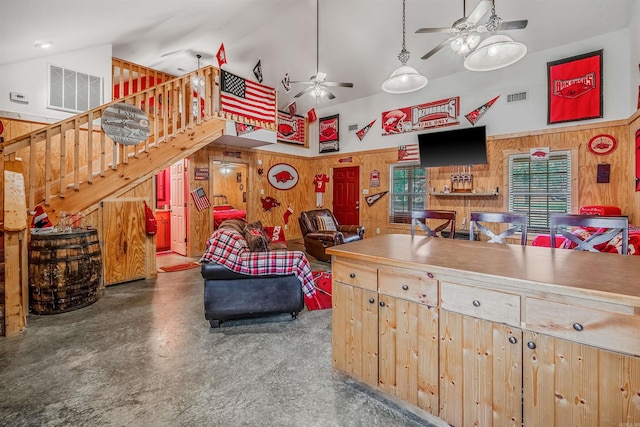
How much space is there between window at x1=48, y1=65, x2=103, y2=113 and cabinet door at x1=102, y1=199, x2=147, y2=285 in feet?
5.10

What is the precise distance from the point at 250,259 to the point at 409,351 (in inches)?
65.3

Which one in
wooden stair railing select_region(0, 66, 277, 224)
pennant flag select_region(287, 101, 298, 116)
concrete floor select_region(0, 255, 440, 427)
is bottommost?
concrete floor select_region(0, 255, 440, 427)

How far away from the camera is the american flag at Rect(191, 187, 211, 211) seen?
637cm

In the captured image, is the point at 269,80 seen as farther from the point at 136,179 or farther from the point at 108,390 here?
the point at 108,390

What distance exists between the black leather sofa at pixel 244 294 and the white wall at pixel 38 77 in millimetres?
3443

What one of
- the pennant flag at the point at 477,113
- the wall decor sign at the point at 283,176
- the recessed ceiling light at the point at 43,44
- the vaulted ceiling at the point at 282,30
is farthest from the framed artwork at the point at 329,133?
the recessed ceiling light at the point at 43,44

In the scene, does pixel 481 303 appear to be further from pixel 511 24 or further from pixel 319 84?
pixel 319 84

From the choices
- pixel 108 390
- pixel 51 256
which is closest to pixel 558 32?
pixel 108 390

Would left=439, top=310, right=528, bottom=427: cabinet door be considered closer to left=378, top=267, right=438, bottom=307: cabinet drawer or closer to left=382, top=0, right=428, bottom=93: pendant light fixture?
left=378, top=267, right=438, bottom=307: cabinet drawer

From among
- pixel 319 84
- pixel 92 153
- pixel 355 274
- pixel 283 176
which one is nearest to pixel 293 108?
pixel 283 176

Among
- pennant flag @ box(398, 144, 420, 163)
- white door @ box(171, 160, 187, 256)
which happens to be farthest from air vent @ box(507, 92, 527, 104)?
white door @ box(171, 160, 187, 256)

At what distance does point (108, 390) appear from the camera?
1917 millimetres

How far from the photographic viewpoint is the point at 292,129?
822 centimetres

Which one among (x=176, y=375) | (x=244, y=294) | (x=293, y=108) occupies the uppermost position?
(x=293, y=108)
